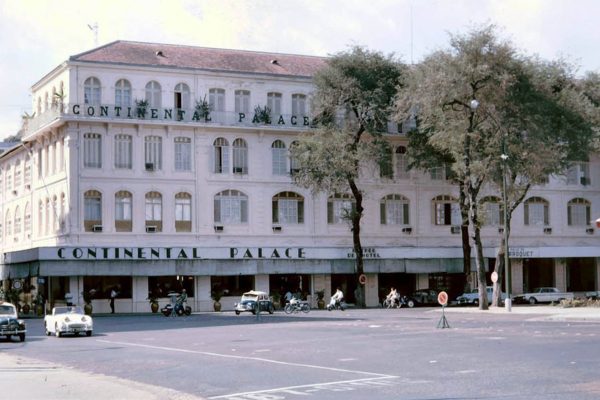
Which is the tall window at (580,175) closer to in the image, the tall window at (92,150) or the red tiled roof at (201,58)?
the red tiled roof at (201,58)

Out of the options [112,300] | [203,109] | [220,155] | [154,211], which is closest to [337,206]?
[220,155]

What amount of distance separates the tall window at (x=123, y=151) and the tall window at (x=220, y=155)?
19.7 ft

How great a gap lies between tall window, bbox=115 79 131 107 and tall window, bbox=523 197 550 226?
32.7m

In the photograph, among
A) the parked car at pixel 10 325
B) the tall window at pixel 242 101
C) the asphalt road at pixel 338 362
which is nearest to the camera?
the asphalt road at pixel 338 362

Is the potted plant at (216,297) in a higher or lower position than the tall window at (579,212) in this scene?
lower

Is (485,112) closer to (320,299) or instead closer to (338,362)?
(320,299)

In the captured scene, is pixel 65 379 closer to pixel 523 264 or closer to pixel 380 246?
pixel 380 246

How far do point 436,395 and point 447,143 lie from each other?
45093mm

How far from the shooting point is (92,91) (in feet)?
218

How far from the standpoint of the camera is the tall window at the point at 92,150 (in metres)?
66.1

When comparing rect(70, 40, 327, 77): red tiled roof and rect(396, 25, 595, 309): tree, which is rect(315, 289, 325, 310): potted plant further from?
rect(70, 40, 327, 77): red tiled roof

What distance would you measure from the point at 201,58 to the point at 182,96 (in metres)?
4.19

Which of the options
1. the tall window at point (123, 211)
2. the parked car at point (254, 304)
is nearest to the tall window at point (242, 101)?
the tall window at point (123, 211)

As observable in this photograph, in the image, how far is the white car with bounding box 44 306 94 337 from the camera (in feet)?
126
